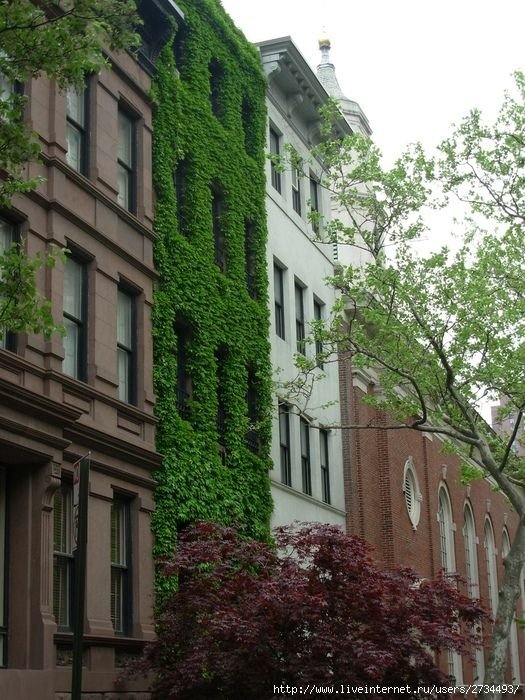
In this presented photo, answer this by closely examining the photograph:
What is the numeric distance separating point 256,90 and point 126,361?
38.4ft

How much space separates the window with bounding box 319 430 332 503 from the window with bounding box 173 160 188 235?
10775mm

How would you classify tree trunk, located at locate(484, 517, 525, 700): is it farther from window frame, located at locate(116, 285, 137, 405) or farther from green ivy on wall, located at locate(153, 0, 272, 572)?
window frame, located at locate(116, 285, 137, 405)

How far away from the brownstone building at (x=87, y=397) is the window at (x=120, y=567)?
0.11ft

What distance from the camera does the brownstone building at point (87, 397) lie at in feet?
58.3

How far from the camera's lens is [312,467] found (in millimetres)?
33312

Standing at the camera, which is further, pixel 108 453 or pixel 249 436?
pixel 249 436

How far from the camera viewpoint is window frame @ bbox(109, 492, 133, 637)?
20922mm

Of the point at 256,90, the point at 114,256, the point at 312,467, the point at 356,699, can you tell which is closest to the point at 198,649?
the point at 356,699

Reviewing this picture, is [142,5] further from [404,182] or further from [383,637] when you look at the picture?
[383,637]

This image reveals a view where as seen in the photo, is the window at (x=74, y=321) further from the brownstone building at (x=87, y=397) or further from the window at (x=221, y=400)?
the window at (x=221, y=400)

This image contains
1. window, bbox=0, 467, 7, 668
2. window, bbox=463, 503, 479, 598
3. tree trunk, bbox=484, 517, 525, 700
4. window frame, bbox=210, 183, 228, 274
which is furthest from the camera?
window, bbox=463, 503, 479, 598

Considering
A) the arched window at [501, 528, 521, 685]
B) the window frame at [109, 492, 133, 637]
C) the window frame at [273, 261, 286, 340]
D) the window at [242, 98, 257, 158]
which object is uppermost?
the window at [242, 98, 257, 158]

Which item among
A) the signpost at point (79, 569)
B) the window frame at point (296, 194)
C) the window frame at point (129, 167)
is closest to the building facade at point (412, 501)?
the window frame at point (296, 194)

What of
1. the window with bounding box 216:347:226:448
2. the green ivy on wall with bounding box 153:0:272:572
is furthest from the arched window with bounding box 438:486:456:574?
the window with bounding box 216:347:226:448
